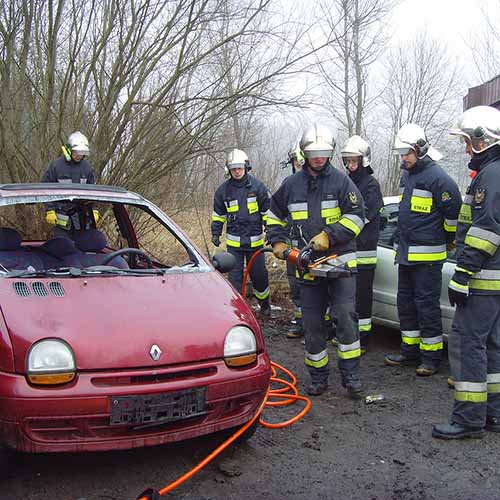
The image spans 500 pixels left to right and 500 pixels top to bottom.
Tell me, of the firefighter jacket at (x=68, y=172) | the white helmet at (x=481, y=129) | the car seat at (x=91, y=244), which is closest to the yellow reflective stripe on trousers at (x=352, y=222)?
the white helmet at (x=481, y=129)

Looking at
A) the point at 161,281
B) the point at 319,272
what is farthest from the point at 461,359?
the point at 161,281

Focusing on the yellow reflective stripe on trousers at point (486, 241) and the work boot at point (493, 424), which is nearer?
the yellow reflective stripe on trousers at point (486, 241)

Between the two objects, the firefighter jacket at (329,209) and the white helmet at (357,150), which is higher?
the white helmet at (357,150)

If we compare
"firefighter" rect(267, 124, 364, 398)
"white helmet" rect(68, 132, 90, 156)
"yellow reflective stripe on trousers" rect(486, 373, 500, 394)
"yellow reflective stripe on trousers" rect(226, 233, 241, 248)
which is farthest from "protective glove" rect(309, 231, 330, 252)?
"white helmet" rect(68, 132, 90, 156)

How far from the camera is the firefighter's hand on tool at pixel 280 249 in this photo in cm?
447

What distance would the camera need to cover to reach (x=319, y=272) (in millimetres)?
4148

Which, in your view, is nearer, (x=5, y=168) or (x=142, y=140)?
(x=5, y=168)

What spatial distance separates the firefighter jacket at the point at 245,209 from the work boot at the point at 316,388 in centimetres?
258

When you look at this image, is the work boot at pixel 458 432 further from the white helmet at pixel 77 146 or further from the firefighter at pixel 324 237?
the white helmet at pixel 77 146

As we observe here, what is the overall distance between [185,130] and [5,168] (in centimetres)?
254

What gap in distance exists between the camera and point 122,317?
119 inches

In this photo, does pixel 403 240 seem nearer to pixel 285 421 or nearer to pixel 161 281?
pixel 285 421

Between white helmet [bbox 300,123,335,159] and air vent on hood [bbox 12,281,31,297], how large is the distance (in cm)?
217

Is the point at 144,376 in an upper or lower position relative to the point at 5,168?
lower
